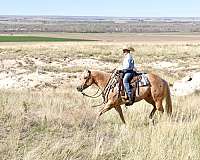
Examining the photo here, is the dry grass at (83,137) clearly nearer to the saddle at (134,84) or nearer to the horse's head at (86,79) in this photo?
the saddle at (134,84)

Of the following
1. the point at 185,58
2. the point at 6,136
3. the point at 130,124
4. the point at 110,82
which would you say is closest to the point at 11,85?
the point at 110,82

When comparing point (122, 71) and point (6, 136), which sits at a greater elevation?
point (122, 71)

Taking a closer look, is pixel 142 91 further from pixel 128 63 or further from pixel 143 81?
pixel 128 63

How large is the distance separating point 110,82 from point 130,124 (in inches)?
71.6

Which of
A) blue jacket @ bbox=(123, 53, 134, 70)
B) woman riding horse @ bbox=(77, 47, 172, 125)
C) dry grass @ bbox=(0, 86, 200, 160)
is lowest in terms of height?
dry grass @ bbox=(0, 86, 200, 160)

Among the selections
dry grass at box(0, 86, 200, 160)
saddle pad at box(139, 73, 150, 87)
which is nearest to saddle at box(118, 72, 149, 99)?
saddle pad at box(139, 73, 150, 87)

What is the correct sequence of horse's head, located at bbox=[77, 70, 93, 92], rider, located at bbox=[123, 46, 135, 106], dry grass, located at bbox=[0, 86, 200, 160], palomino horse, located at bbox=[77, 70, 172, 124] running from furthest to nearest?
horse's head, located at bbox=[77, 70, 93, 92] < palomino horse, located at bbox=[77, 70, 172, 124] < rider, located at bbox=[123, 46, 135, 106] < dry grass, located at bbox=[0, 86, 200, 160]

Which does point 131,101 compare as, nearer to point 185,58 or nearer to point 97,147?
point 97,147

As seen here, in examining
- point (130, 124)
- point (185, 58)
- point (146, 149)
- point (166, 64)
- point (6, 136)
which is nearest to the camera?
→ point (146, 149)

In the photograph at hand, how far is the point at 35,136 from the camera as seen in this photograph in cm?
861

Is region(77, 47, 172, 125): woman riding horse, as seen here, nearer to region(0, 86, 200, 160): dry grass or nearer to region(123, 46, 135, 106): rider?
region(123, 46, 135, 106): rider

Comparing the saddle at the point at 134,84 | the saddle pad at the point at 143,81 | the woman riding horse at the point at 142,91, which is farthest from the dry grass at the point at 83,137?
the saddle pad at the point at 143,81

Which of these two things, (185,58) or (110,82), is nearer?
(110,82)

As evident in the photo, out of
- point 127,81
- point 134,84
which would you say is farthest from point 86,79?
point 134,84
